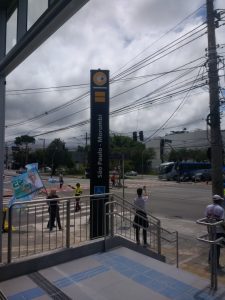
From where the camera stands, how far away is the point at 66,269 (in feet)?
20.7

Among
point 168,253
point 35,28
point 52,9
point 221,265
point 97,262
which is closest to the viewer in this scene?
point 52,9

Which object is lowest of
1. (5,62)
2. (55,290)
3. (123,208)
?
(55,290)

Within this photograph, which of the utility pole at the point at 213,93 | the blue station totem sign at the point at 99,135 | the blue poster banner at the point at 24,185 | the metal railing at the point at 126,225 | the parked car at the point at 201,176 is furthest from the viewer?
the parked car at the point at 201,176

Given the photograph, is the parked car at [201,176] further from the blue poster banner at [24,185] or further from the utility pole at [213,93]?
the blue poster banner at [24,185]

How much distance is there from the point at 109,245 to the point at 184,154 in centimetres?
8405

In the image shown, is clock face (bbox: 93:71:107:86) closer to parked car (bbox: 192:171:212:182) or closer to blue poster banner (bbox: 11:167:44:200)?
blue poster banner (bbox: 11:167:44:200)

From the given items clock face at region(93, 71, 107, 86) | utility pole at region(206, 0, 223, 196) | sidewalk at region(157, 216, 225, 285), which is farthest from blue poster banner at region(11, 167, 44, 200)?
utility pole at region(206, 0, 223, 196)

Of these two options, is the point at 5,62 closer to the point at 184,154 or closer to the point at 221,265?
the point at 221,265

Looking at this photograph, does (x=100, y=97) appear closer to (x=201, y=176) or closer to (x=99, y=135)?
(x=99, y=135)

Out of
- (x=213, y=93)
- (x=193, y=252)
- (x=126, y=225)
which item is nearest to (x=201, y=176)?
(x=213, y=93)

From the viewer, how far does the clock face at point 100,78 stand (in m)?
10.5

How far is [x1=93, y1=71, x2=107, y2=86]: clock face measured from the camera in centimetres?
1050

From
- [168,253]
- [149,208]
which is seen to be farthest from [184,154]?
[168,253]

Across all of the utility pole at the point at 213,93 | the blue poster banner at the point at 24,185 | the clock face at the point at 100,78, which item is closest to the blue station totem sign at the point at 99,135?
the clock face at the point at 100,78
